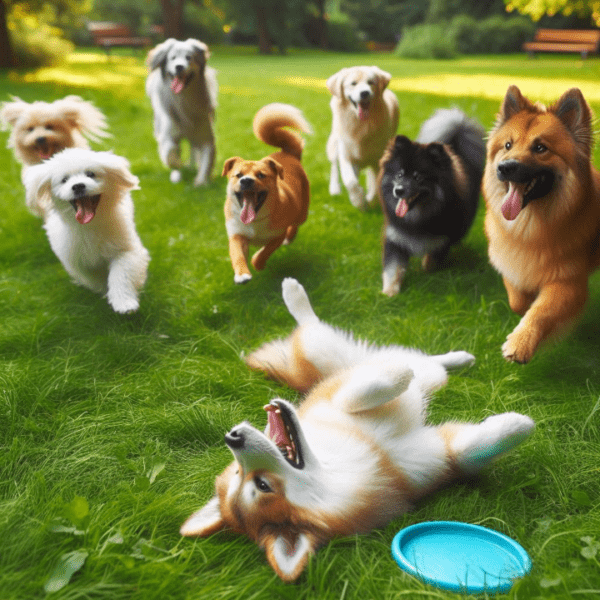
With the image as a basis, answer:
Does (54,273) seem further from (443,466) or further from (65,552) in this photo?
(443,466)

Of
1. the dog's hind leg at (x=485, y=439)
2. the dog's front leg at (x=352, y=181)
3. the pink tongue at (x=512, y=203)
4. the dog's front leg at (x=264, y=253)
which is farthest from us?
the dog's front leg at (x=352, y=181)

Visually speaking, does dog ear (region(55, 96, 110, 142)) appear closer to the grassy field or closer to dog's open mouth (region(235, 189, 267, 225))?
the grassy field

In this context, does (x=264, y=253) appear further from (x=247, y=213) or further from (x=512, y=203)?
(x=512, y=203)

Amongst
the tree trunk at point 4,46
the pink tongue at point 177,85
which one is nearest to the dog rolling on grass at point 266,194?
the pink tongue at point 177,85

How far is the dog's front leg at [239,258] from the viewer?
333 cm

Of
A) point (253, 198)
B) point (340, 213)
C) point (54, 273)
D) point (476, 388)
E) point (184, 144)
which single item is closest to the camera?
point (476, 388)

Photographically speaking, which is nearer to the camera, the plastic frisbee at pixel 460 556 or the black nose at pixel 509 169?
the plastic frisbee at pixel 460 556

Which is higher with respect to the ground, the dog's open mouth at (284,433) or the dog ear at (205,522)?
the dog's open mouth at (284,433)

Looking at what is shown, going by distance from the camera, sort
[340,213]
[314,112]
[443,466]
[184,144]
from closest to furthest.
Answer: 1. [443,466]
2. [340,213]
3. [184,144]
4. [314,112]

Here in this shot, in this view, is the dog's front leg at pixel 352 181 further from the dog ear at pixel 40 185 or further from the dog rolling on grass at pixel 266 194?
the dog ear at pixel 40 185

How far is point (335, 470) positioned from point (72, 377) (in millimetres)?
1513

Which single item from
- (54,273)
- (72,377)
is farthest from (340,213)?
(72,377)

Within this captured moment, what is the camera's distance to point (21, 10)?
15820 millimetres

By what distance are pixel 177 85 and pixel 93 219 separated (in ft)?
8.59
